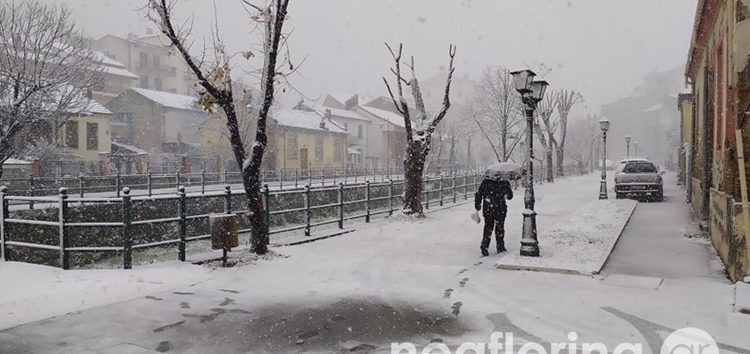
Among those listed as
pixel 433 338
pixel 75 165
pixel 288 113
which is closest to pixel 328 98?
pixel 288 113

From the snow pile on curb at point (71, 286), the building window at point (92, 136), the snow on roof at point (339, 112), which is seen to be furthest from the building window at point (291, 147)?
the snow pile on curb at point (71, 286)

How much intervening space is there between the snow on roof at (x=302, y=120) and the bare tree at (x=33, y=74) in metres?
25.4

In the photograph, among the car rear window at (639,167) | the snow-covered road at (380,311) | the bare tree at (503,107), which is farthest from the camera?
the bare tree at (503,107)

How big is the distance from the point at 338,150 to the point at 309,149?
5906mm

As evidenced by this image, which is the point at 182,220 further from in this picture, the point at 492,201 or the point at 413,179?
the point at 413,179

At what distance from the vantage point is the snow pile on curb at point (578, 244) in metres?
9.12

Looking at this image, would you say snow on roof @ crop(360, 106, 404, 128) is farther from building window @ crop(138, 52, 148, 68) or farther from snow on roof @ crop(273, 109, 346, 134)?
building window @ crop(138, 52, 148, 68)

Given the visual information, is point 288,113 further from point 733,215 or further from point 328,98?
point 733,215

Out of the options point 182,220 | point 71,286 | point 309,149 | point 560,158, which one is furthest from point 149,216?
point 560,158

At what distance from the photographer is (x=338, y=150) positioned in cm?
5988

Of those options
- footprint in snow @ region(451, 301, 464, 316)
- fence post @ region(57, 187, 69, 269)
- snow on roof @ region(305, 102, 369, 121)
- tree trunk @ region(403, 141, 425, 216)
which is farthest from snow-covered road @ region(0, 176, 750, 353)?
snow on roof @ region(305, 102, 369, 121)

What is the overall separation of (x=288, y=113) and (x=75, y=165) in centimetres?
2578

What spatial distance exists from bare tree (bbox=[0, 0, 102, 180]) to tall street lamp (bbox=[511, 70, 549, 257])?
61.9 feet

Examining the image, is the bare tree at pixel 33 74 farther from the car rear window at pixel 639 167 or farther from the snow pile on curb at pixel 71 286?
the car rear window at pixel 639 167
